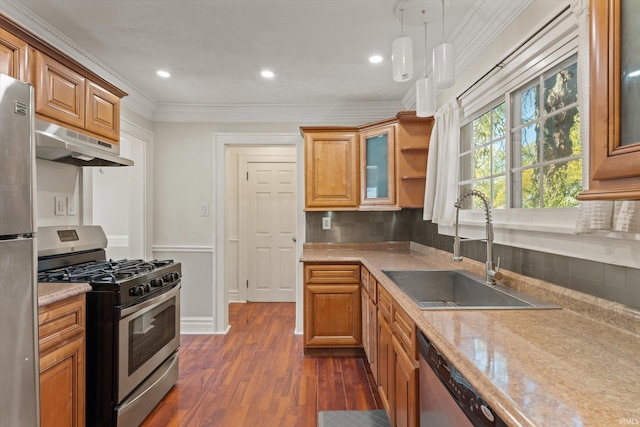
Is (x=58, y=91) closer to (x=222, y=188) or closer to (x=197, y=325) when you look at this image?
(x=222, y=188)

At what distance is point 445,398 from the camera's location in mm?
1044

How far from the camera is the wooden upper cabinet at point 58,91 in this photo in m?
1.78

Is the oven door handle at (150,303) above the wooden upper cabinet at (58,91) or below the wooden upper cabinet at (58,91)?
below

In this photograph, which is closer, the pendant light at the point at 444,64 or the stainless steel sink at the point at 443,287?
the pendant light at the point at 444,64

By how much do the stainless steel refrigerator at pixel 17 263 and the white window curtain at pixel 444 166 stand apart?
227 centimetres

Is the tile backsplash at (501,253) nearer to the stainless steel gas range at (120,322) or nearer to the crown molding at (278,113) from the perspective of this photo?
the crown molding at (278,113)

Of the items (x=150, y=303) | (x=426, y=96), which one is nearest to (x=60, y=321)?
(x=150, y=303)

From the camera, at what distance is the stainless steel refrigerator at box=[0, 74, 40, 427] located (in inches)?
45.6

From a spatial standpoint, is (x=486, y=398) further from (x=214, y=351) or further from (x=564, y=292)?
(x=214, y=351)

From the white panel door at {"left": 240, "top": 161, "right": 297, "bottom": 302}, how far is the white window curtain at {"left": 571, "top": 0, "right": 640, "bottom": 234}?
3.83 meters

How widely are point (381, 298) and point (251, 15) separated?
1.88m

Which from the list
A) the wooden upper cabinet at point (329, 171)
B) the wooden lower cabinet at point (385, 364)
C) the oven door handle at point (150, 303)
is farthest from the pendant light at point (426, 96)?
the oven door handle at point (150, 303)

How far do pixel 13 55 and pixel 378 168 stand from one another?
2.60 m

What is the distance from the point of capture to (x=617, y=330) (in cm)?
108
